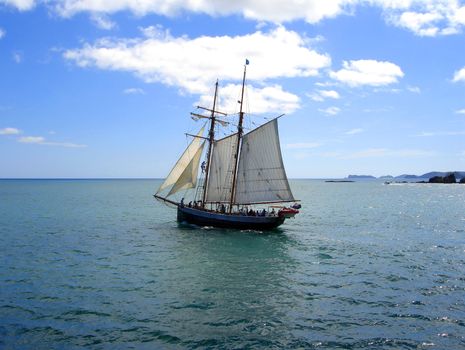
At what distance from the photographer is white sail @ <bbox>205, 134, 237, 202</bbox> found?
5638 cm

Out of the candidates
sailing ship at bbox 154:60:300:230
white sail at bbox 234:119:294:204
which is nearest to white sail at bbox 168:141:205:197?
sailing ship at bbox 154:60:300:230

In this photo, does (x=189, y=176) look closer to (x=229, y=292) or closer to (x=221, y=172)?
(x=221, y=172)

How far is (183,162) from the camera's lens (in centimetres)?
5581

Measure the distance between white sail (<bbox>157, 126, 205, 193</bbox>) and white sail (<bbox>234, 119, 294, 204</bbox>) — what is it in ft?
22.0

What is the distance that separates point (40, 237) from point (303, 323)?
1429 inches

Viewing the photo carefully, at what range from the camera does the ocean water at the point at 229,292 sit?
18.4 meters

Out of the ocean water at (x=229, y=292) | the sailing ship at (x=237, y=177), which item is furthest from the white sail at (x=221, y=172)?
the ocean water at (x=229, y=292)

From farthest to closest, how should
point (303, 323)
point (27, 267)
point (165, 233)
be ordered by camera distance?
point (165, 233)
point (27, 267)
point (303, 323)

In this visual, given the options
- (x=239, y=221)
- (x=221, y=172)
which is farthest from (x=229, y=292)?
(x=221, y=172)

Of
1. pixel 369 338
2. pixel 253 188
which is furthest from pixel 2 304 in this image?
pixel 253 188

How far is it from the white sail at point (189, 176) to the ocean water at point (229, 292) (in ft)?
31.4

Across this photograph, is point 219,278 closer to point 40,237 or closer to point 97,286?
point 97,286

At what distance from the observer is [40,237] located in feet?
152

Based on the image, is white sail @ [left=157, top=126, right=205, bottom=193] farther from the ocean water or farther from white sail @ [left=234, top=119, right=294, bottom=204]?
the ocean water
